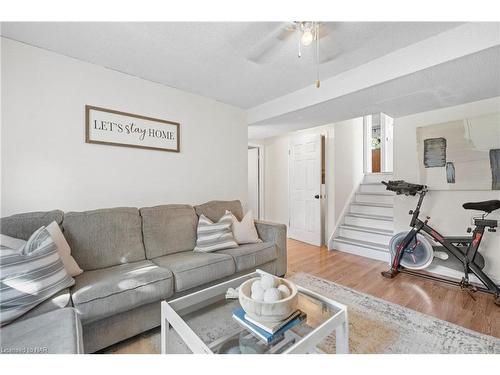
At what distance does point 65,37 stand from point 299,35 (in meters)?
1.87

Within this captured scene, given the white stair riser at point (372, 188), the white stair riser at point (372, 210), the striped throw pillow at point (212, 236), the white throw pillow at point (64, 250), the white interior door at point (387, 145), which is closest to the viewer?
the white throw pillow at point (64, 250)

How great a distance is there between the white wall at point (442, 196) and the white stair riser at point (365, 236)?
0.40 m

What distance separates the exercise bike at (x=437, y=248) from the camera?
2.16 m

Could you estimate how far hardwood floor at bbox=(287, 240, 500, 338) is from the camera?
71.4 inches

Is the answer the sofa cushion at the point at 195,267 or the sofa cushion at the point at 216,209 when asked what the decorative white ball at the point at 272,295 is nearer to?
the sofa cushion at the point at 195,267

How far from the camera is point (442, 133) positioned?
8.61ft

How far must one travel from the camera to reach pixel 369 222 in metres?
3.70

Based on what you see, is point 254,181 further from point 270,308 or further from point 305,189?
point 270,308

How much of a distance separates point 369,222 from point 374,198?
601 millimetres

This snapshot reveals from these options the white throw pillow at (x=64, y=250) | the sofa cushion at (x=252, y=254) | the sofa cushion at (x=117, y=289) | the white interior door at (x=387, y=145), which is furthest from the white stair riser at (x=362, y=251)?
the white throw pillow at (x=64, y=250)

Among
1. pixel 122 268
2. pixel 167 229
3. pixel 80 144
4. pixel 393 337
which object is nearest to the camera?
pixel 393 337

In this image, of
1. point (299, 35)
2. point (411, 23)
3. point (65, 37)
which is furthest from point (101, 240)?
point (411, 23)

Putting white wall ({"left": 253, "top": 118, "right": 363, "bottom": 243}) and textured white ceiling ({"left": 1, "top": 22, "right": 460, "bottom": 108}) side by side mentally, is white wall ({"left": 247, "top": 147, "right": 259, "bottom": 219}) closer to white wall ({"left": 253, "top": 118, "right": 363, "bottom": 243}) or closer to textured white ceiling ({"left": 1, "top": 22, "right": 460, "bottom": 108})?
white wall ({"left": 253, "top": 118, "right": 363, "bottom": 243})

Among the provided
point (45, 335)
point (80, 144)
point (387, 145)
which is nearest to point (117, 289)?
point (45, 335)
